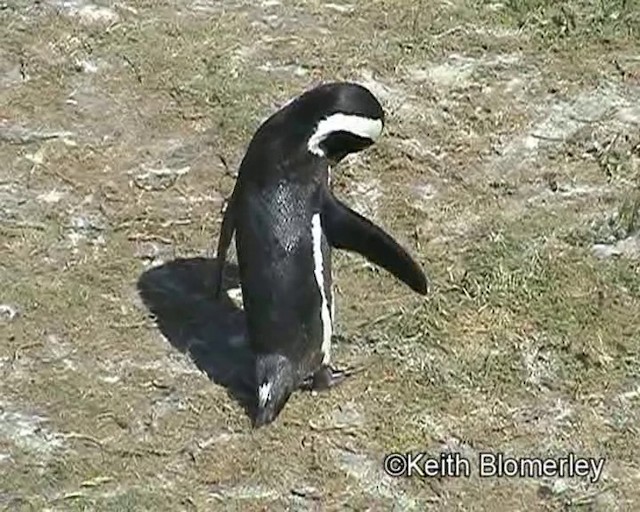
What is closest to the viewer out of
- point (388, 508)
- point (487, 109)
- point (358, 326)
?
point (388, 508)

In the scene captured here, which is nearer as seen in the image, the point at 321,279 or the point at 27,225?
the point at 321,279

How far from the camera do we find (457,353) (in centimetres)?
446

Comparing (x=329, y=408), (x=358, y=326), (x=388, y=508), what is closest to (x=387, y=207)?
(x=358, y=326)

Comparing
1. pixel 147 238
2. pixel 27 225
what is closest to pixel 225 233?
pixel 147 238

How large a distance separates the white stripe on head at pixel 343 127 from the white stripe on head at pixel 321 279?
7.6 inches

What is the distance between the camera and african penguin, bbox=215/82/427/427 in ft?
13.5

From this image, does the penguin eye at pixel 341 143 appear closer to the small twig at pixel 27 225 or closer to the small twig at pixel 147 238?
the small twig at pixel 147 238

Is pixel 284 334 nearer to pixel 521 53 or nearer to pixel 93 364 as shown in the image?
pixel 93 364

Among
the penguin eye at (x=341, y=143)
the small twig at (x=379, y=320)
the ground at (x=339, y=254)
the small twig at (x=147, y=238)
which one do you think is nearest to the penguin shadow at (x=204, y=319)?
the ground at (x=339, y=254)

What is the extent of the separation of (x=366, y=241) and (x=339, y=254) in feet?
2.25

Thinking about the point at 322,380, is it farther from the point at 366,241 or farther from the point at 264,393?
the point at 366,241

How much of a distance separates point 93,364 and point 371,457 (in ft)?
2.60

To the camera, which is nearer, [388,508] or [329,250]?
[388,508]

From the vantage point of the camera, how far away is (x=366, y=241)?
13.7 ft
